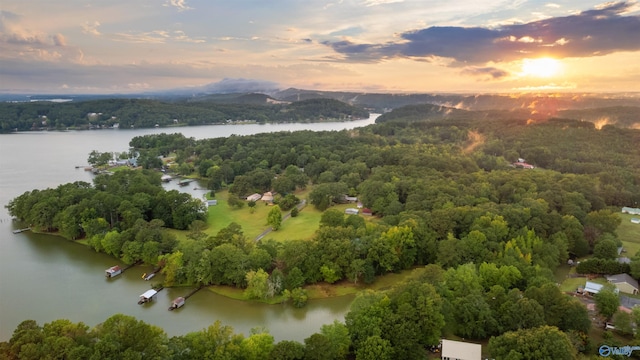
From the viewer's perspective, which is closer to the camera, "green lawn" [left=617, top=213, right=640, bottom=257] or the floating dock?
the floating dock

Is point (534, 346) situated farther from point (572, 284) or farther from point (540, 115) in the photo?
point (540, 115)

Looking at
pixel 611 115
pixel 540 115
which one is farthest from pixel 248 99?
pixel 611 115

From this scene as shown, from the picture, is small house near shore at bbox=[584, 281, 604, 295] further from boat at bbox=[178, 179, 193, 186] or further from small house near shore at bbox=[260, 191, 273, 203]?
boat at bbox=[178, 179, 193, 186]

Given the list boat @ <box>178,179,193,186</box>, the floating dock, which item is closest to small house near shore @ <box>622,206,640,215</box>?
the floating dock

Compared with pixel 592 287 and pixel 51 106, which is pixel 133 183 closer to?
pixel 592 287

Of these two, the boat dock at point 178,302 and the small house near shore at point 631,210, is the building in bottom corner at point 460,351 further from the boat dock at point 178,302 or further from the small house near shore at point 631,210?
the small house near shore at point 631,210

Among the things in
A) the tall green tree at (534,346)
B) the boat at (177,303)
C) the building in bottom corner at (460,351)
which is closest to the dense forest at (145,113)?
the boat at (177,303)
